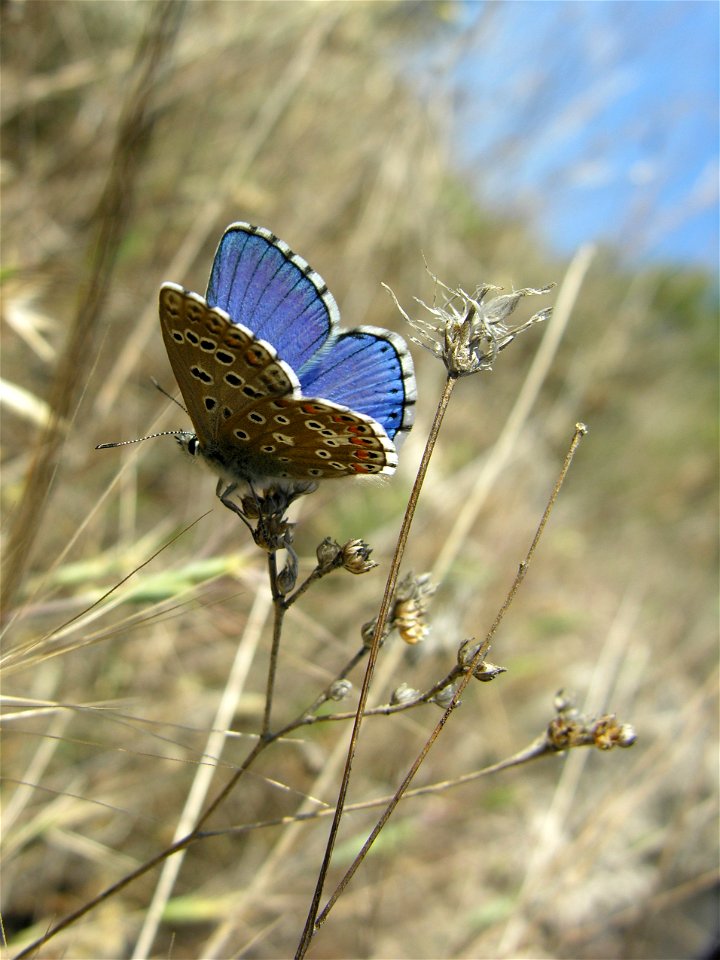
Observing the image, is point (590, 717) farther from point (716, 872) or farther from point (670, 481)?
point (670, 481)

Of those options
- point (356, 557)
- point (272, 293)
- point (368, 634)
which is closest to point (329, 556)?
point (356, 557)

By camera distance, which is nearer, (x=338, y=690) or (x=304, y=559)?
(x=338, y=690)

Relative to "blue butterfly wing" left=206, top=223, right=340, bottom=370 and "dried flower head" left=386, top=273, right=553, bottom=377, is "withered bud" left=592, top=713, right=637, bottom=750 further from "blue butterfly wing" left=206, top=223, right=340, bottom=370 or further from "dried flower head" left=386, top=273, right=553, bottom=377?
"blue butterfly wing" left=206, top=223, right=340, bottom=370

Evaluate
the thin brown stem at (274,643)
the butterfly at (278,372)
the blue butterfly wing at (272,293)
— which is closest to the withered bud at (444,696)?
the thin brown stem at (274,643)

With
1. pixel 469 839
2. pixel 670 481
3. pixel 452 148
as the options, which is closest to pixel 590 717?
pixel 469 839

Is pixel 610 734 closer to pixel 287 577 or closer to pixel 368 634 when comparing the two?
pixel 368 634

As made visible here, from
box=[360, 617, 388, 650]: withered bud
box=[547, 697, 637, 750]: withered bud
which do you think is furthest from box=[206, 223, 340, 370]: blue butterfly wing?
box=[547, 697, 637, 750]: withered bud
